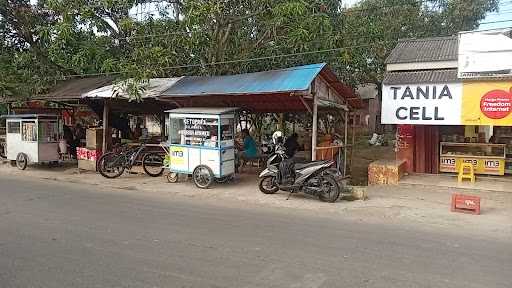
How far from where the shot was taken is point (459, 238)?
7.02 meters

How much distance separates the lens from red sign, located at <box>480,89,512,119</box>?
10766 mm

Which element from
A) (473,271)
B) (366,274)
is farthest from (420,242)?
(366,274)

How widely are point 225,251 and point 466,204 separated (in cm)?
547

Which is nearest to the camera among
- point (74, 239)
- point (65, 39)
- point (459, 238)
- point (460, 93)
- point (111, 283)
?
point (111, 283)

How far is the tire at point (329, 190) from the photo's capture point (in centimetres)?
1009

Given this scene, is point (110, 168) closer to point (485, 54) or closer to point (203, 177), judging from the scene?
point (203, 177)

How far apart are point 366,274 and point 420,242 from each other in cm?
188

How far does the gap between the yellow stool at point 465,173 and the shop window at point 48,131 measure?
12773 millimetres

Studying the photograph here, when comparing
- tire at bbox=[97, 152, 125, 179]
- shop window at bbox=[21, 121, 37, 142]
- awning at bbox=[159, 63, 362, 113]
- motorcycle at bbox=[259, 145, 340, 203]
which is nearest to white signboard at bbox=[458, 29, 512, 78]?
awning at bbox=[159, 63, 362, 113]

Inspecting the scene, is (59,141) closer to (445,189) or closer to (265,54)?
(265,54)

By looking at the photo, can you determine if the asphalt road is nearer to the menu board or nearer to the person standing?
the menu board

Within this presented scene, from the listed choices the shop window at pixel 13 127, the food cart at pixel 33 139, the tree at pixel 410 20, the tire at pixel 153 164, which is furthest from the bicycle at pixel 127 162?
the tree at pixel 410 20

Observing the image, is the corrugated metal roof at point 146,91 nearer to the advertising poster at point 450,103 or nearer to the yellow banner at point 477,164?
the advertising poster at point 450,103

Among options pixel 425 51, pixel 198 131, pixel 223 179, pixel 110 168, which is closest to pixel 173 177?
pixel 223 179
